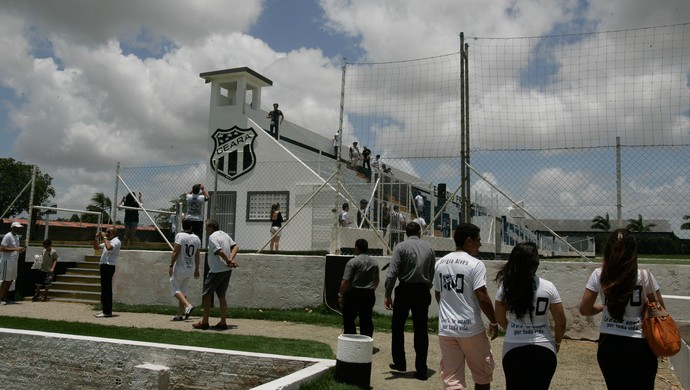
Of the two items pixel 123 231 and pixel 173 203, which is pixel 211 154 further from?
pixel 173 203

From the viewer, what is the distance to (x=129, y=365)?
6645 mm

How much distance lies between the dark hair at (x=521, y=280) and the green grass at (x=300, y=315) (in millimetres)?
5587

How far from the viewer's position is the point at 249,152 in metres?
20.5

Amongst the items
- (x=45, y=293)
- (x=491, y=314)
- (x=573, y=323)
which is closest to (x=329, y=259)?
(x=573, y=323)

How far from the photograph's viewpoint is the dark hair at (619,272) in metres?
3.67

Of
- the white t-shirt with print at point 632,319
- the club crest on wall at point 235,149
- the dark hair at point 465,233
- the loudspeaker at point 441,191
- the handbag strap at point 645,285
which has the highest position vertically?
the club crest on wall at point 235,149

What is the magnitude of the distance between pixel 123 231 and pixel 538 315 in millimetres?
14199

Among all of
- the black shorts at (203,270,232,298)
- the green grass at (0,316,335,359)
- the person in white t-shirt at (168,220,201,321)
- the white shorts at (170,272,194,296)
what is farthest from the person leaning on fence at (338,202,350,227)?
the green grass at (0,316,335,359)

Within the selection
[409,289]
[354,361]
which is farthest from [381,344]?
[354,361]

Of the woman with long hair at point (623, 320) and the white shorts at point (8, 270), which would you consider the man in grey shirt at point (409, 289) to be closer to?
the woman with long hair at point (623, 320)

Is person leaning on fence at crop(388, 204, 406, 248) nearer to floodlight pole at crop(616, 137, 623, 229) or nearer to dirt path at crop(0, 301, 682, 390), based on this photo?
dirt path at crop(0, 301, 682, 390)

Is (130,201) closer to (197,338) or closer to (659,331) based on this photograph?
(197,338)

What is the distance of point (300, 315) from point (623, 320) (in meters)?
7.12

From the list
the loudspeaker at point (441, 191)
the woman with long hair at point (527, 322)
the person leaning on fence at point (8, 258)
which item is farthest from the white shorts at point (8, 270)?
the woman with long hair at point (527, 322)
